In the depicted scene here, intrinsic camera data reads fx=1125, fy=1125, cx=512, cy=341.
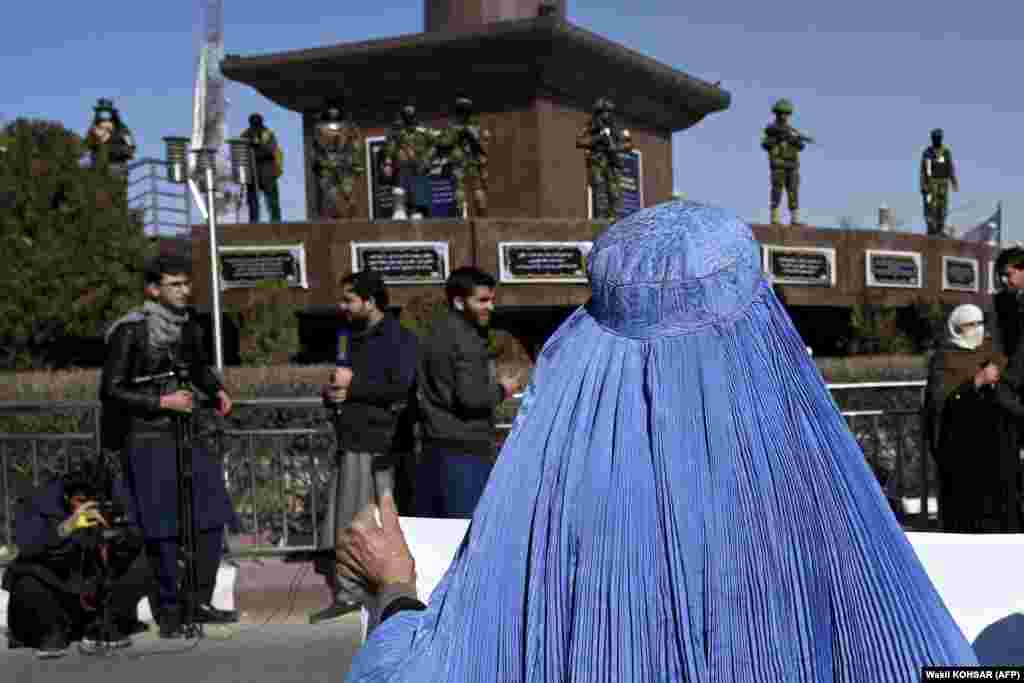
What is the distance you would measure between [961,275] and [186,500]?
56.3 feet

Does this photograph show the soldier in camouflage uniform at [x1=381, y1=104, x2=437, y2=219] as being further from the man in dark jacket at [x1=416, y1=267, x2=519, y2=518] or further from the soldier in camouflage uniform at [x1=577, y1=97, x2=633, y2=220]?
the man in dark jacket at [x1=416, y1=267, x2=519, y2=518]

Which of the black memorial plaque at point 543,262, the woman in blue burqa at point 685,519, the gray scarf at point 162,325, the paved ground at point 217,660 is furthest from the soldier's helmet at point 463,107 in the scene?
the woman in blue burqa at point 685,519

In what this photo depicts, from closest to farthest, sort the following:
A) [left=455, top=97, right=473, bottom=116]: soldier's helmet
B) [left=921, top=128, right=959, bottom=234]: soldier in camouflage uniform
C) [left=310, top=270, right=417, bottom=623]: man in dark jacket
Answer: [left=310, top=270, right=417, bottom=623]: man in dark jacket → [left=455, top=97, right=473, bottom=116]: soldier's helmet → [left=921, top=128, right=959, bottom=234]: soldier in camouflage uniform

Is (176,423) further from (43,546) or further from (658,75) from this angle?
(658,75)

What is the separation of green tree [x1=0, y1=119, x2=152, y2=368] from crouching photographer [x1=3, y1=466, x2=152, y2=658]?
10.5m

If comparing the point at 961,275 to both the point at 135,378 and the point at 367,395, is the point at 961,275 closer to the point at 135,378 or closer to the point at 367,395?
the point at 367,395

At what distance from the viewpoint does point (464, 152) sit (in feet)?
53.3

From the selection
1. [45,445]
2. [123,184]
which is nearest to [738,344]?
[45,445]

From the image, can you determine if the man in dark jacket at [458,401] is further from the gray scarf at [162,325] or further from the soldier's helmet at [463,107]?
the soldier's helmet at [463,107]

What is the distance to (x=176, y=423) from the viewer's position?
228 inches

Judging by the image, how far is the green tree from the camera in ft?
51.5

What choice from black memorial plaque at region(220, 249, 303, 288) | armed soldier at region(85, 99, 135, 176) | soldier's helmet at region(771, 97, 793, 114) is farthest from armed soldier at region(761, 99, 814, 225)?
armed soldier at region(85, 99, 135, 176)

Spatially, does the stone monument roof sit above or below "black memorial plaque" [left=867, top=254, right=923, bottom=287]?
above

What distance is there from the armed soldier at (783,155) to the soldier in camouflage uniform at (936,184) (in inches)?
158
